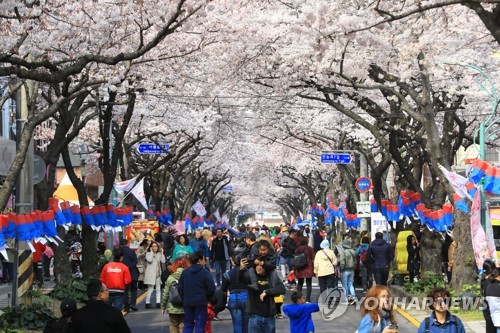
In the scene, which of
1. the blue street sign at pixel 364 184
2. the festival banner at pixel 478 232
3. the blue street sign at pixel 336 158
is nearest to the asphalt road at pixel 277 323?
the festival banner at pixel 478 232

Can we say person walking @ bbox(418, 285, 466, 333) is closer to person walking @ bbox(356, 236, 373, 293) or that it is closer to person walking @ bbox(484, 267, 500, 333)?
person walking @ bbox(484, 267, 500, 333)

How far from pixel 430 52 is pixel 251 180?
65.0m

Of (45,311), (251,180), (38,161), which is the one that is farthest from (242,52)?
(251,180)

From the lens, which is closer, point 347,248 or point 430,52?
point 430,52

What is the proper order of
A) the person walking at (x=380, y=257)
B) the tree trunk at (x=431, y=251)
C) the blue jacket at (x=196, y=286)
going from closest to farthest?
1. the blue jacket at (x=196, y=286)
2. the person walking at (x=380, y=257)
3. the tree trunk at (x=431, y=251)

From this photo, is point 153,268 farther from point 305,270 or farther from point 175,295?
point 175,295

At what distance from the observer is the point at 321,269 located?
22.6 metres

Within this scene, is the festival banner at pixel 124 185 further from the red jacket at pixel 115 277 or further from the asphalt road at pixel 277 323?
the red jacket at pixel 115 277

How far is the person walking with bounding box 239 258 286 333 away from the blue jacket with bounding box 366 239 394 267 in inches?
426

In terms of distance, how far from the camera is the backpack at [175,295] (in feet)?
48.5

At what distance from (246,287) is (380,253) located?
1052cm

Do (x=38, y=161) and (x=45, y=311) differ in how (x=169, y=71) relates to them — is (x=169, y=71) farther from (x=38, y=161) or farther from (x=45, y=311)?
(x=45, y=311)

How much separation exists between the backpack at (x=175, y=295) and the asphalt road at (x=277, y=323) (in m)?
3.62

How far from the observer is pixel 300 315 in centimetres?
1288
